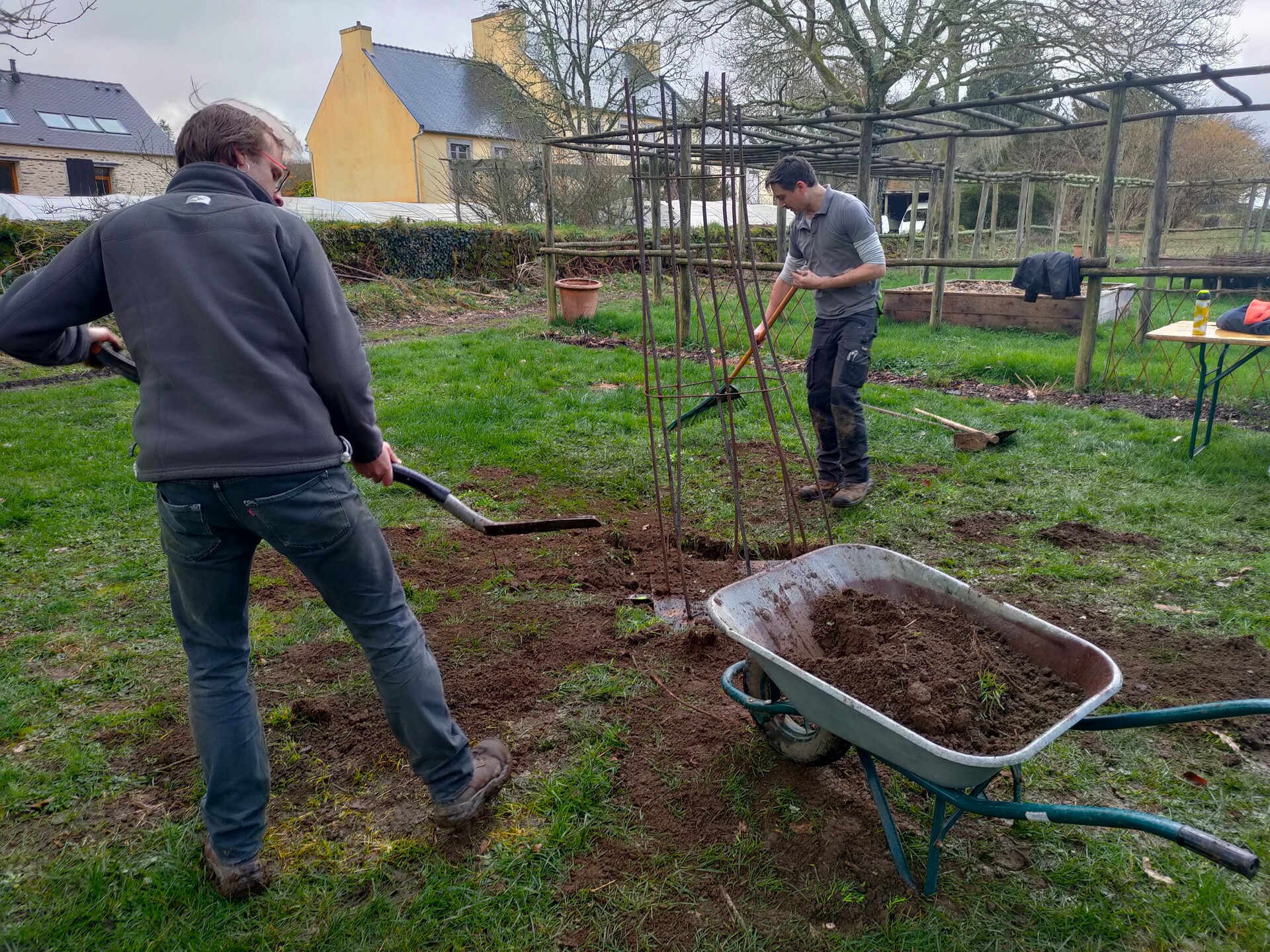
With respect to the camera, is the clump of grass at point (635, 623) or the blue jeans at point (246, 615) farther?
the clump of grass at point (635, 623)

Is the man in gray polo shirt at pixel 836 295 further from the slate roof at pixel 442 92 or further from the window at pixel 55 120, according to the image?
the window at pixel 55 120

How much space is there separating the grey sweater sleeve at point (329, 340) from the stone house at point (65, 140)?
31.1m

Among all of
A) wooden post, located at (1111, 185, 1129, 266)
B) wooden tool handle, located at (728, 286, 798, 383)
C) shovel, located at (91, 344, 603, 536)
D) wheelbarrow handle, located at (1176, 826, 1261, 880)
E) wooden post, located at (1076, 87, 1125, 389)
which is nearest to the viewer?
wheelbarrow handle, located at (1176, 826, 1261, 880)

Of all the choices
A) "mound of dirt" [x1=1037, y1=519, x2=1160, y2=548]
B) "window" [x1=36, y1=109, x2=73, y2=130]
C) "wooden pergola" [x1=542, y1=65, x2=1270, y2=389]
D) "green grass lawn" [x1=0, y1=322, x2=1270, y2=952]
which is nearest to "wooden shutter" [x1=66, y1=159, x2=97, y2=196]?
"window" [x1=36, y1=109, x2=73, y2=130]

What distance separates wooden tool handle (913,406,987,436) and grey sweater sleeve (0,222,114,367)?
5370mm

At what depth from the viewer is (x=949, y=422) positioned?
6.08 meters

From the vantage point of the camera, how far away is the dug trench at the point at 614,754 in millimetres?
2176

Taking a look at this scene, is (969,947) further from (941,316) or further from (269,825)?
(941,316)

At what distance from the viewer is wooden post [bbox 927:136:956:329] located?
1024 cm

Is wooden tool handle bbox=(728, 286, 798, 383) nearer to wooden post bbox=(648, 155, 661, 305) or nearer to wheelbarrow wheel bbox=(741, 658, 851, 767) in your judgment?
wooden post bbox=(648, 155, 661, 305)

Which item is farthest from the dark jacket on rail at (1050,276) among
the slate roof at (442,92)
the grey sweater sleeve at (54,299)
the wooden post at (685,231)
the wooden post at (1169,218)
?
the slate roof at (442,92)

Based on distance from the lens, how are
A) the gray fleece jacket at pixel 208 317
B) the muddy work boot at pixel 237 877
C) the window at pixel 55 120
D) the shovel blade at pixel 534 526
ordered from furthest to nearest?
the window at pixel 55 120 → the shovel blade at pixel 534 526 → the muddy work boot at pixel 237 877 → the gray fleece jacket at pixel 208 317

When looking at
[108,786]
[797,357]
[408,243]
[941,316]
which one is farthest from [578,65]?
[108,786]

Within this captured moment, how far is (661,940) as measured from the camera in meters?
2.01
